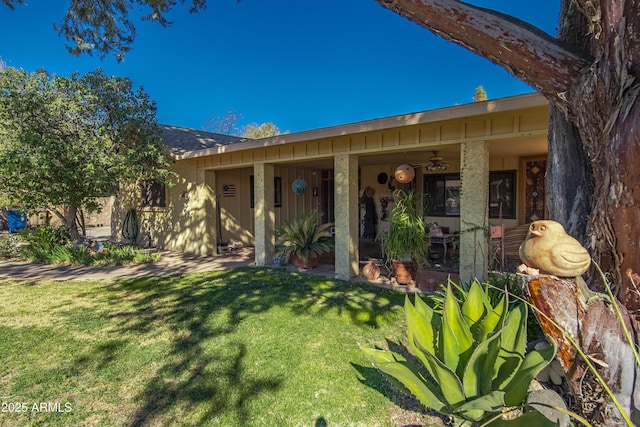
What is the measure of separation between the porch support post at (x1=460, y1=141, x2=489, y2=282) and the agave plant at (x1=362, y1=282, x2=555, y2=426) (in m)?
2.68

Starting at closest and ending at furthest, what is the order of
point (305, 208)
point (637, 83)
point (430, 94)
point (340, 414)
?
point (637, 83), point (340, 414), point (305, 208), point (430, 94)

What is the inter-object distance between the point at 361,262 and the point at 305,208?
14.8 feet

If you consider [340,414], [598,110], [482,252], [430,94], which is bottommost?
[340,414]

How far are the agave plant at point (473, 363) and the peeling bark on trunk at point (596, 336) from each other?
161mm

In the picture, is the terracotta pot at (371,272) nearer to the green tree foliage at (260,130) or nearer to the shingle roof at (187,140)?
the shingle roof at (187,140)

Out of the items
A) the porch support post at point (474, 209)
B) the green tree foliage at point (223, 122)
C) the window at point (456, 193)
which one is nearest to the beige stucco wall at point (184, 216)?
the window at point (456, 193)

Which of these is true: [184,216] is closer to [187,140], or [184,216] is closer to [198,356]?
[187,140]

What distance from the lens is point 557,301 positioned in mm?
1705

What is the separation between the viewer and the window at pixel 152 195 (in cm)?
1020

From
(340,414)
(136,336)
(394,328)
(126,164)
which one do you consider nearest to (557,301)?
(340,414)

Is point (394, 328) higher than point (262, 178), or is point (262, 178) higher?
point (262, 178)

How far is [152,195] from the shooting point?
10492 millimetres

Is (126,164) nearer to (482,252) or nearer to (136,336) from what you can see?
(136,336)

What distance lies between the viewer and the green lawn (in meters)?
2.43
